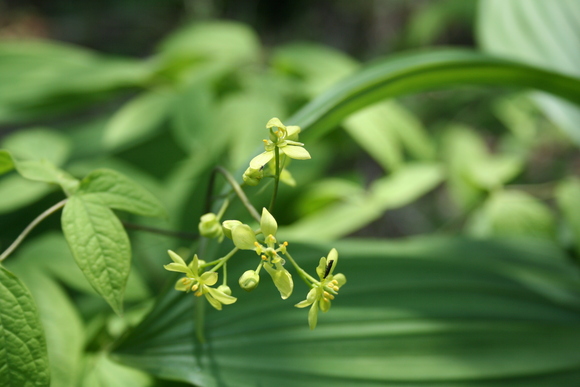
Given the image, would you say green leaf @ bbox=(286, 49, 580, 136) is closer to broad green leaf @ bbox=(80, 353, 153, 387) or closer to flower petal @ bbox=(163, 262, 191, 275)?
flower petal @ bbox=(163, 262, 191, 275)

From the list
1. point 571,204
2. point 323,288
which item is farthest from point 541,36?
point 323,288

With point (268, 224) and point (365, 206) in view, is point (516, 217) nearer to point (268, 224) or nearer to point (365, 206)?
point (365, 206)

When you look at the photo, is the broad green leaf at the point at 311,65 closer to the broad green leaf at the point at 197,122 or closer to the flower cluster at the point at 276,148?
the broad green leaf at the point at 197,122

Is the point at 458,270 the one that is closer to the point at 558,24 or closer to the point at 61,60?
the point at 558,24

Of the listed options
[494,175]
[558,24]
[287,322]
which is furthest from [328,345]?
[558,24]

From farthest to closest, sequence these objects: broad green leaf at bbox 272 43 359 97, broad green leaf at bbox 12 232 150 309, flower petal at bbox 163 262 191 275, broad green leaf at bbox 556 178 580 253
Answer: broad green leaf at bbox 272 43 359 97
broad green leaf at bbox 556 178 580 253
broad green leaf at bbox 12 232 150 309
flower petal at bbox 163 262 191 275

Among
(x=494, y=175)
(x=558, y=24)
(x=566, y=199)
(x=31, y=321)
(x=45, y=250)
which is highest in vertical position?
(x=558, y=24)

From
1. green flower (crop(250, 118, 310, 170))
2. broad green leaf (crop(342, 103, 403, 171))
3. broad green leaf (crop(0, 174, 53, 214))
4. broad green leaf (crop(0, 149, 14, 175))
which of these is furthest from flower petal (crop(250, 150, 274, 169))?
broad green leaf (crop(342, 103, 403, 171))
